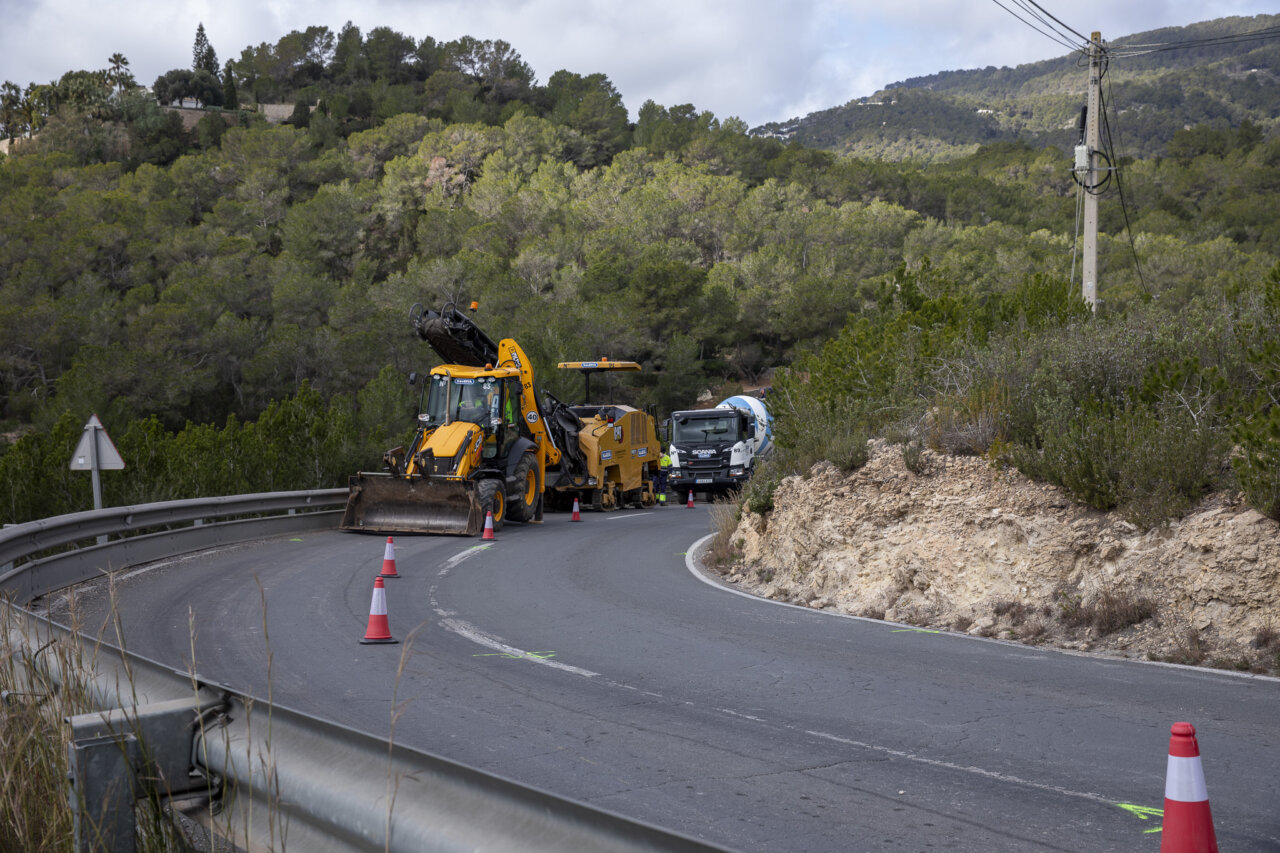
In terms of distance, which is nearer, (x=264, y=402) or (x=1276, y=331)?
(x=1276, y=331)

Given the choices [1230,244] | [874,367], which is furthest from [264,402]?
[1230,244]

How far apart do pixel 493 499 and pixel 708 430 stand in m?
13.8

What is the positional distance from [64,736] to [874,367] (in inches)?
558

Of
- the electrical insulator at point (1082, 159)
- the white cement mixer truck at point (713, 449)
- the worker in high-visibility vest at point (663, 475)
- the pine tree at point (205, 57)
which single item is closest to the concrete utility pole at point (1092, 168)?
the electrical insulator at point (1082, 159)

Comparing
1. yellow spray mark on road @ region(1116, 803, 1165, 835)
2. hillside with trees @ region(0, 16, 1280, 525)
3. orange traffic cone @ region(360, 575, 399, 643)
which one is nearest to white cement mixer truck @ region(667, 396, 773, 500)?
hillside with trees @ region(0, 16, 1280, 525)

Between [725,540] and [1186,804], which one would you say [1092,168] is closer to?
[725,540]

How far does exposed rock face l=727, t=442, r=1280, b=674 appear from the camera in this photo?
9086 millimetres

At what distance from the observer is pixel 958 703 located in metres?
7.36

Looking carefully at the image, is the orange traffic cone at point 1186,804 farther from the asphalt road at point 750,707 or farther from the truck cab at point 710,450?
the truck cab at point 710,450

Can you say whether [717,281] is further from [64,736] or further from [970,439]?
[64,736]

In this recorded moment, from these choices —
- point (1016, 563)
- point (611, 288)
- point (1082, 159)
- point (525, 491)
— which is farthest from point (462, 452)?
point (611, 288)

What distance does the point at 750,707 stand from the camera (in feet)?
23.8

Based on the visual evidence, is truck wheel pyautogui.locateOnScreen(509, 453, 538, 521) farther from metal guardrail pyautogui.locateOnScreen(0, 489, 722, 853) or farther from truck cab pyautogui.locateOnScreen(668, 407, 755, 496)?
metal guardrail pyautogui.locateOnScreen(0, 489, 722, 853)

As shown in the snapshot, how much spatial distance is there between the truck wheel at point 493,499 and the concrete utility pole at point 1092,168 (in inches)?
441
